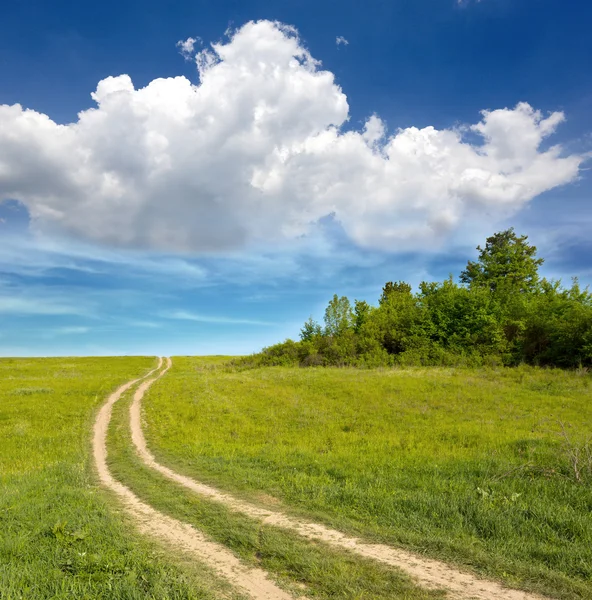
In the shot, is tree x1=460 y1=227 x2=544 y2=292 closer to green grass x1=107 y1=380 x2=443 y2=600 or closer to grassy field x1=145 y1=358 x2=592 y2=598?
grassy field x1=145 y1=358 x2=592 y2=598

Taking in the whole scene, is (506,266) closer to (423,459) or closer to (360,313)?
(360,313)

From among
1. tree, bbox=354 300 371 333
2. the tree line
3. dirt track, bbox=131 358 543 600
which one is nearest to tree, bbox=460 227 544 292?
the tree line

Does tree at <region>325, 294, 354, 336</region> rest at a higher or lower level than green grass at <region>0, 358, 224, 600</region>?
higher

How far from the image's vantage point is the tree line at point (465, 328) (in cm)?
3616

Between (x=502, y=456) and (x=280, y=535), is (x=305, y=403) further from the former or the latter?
(x=280, y=535)

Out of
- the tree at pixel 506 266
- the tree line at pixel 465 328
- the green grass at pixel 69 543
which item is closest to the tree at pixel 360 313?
the tree line at pixel 465 328

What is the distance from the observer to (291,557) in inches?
241

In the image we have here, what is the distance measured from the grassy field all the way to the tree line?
9.00m

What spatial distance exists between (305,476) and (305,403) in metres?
13.5

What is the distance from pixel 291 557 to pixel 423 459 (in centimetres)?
725

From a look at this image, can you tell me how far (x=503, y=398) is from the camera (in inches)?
946

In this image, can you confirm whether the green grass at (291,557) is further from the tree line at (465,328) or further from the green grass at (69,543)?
the tree line at (465,328)

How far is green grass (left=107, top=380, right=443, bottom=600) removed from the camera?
5.28 metres

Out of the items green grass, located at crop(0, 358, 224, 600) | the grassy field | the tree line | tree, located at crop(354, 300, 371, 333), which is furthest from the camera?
tree, located at crop(354, 300, 371, 333)
